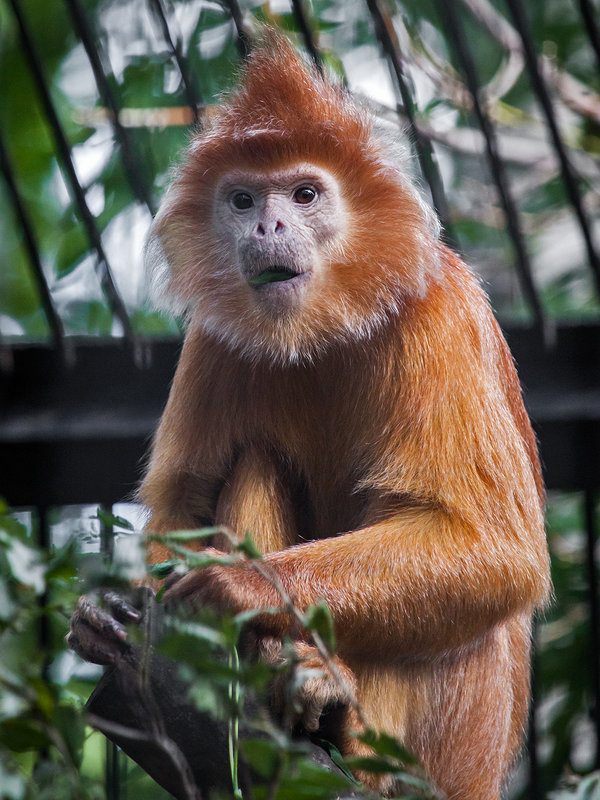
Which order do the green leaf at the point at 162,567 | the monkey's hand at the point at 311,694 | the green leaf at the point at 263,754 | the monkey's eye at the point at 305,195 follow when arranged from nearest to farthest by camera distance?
1. the green leaf at the point at 263,754
2. the green leaf at the point at 162,567
3. the monkey's hand at the point at 311,694
4. the monkey's eye at the point at 305,195

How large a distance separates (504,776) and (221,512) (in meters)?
0.97

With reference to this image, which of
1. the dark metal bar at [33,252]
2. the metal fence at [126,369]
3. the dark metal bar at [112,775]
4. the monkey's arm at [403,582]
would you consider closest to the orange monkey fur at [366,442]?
the monkey's arm at [403,582]

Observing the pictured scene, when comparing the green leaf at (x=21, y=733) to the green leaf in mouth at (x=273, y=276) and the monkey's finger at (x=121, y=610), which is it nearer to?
the monkey's finger at (x=121, y=610)

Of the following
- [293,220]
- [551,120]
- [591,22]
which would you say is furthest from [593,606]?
[293,220]

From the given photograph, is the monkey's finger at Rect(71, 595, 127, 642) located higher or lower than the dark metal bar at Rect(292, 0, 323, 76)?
lower

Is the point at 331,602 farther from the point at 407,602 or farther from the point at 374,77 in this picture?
the point at 374,77

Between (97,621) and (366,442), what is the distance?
0.68 m

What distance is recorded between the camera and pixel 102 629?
71.8 inches

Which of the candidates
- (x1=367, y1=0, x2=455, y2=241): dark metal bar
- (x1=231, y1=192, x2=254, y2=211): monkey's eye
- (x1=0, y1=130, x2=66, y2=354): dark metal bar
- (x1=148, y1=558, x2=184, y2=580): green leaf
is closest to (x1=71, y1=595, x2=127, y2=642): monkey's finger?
(x1=148, y1=558, x2=184, y2=580): green leaf

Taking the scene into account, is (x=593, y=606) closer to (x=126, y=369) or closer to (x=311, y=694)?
(x=126, y=369)

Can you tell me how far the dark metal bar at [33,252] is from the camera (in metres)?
3.25

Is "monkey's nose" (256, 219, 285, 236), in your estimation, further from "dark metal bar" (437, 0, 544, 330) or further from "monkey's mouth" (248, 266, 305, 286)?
"dark metal bar" (437, 0, 544, 330)

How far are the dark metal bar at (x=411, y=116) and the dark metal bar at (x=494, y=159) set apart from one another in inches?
7.0

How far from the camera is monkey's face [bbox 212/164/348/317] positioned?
2.18 metres
